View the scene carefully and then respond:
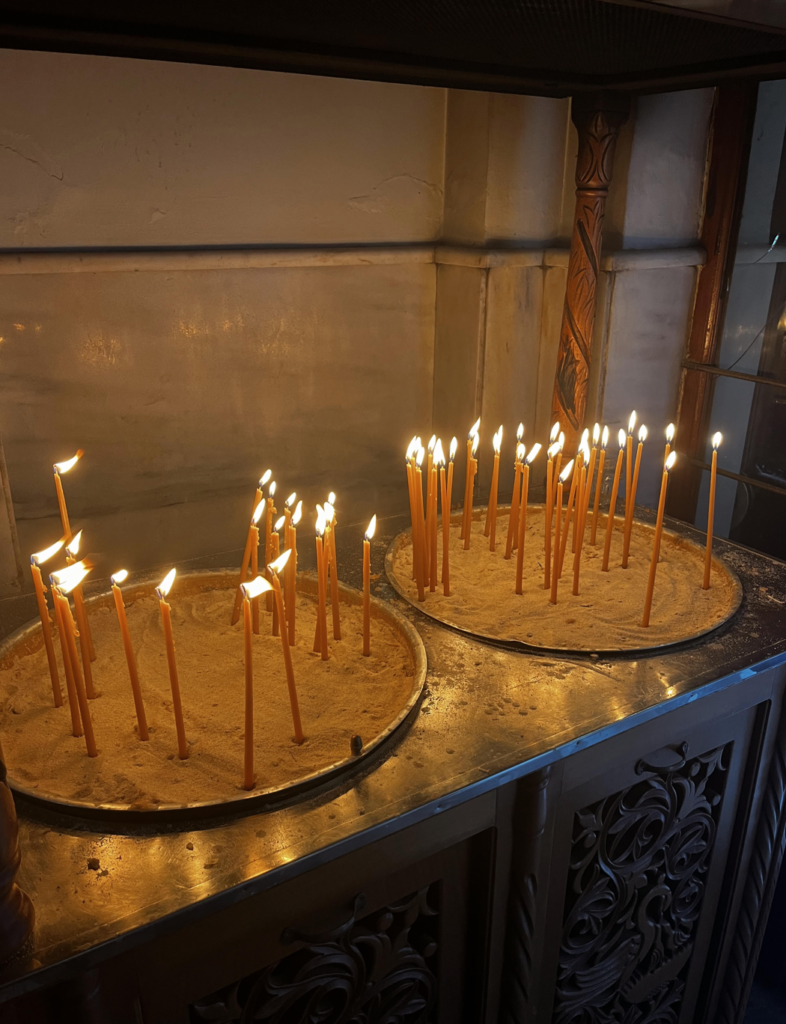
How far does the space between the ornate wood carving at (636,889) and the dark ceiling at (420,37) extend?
4.42ft

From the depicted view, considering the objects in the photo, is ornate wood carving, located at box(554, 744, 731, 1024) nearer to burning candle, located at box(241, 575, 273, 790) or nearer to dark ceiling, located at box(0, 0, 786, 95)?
burning candle, located at box(241, 575, 273, 790)

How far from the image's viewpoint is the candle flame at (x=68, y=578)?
1.23 meters

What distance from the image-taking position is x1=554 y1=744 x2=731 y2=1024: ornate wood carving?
A: 62.2 inches

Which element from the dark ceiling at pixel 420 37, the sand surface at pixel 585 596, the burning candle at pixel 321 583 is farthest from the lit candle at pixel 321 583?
the dark ceiling at pixel 420 37

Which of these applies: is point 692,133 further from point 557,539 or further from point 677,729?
point 677,729

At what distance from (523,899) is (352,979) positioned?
1.08ft

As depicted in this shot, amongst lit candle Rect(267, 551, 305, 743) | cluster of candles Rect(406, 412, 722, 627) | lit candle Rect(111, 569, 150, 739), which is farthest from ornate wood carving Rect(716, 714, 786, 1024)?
lit candle Rect(111, 569, 150, 739)

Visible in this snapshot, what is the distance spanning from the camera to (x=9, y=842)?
→ 37.2 inches

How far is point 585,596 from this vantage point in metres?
1.88

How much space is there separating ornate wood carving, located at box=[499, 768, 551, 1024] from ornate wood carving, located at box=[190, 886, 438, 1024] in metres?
0.15

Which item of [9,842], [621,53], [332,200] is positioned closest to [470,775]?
[9,842]

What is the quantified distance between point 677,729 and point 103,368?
5.40ft

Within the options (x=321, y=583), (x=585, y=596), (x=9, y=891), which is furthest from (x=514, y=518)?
(x=9, y=891)

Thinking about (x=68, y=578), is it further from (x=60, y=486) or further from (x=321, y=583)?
(x=321, y=583)
